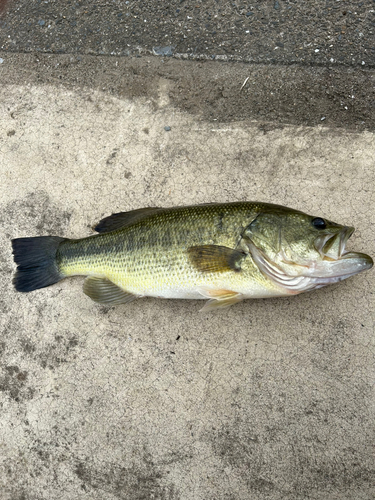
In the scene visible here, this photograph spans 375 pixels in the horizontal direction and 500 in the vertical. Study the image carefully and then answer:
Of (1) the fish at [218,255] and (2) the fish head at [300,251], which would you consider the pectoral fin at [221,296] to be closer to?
(1) the fish at [218,255]

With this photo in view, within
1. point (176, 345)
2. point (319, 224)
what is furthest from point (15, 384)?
point (319, 224)

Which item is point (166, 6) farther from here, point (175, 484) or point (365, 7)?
point (175, 484)

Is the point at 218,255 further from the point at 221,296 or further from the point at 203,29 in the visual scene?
the point at 203,29

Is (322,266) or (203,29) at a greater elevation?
(203,29)

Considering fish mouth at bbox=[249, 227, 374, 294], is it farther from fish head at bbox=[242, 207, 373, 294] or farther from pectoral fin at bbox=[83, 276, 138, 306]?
pectoral fin at bbox=[83, 276, 138, 306]

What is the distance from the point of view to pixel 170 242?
2.72 m

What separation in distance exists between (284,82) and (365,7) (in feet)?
3.20

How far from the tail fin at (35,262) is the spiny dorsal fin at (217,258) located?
1281 mm

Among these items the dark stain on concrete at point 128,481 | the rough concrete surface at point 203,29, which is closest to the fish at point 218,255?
the dark stain on concrete at point 128,481

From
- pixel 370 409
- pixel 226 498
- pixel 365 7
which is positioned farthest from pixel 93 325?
pixel 365 7

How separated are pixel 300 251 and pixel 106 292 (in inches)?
59.5

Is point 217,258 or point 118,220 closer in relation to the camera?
point 217,258

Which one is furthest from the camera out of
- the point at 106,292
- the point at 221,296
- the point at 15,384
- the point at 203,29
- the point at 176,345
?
the point at 203,29

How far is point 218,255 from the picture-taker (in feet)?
8.48
